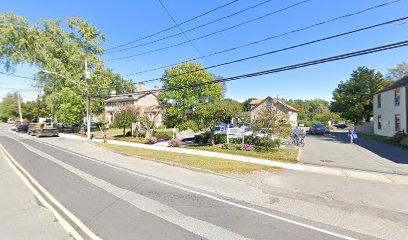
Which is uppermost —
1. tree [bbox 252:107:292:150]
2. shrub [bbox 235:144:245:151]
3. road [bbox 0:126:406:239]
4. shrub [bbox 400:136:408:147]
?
tree [bbox 252:107:292:150]

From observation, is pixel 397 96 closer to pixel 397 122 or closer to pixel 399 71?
pixel 397 122

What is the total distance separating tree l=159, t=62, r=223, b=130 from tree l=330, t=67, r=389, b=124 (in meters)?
25.2

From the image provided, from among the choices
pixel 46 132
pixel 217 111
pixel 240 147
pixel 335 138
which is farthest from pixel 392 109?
pixel 46 132

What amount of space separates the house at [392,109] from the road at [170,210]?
22310 millimetres

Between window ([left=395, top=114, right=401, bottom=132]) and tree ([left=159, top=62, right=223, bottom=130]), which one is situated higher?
tree ([left=159, top=62, right=223, bottom=130])

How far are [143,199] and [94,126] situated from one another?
47.2 meters

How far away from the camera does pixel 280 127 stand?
15852mm

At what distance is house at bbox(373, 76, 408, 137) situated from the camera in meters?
22.4

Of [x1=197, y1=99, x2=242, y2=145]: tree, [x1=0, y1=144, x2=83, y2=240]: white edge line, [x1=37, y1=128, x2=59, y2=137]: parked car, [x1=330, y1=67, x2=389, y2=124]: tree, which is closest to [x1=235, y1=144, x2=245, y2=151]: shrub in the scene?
[x1=197, y1=99, x2=242, y2=145]: tree

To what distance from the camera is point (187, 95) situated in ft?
64.5

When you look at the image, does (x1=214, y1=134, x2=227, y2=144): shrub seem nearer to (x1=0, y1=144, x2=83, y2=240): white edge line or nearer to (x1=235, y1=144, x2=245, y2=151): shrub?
(x1=235, y1=144, x2=245, y2=151): shrub

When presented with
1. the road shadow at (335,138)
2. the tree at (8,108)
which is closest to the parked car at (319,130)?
the road shadow at (335,138)

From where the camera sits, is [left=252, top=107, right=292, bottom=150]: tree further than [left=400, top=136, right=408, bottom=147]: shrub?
No

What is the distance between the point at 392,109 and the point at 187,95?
22401mm
